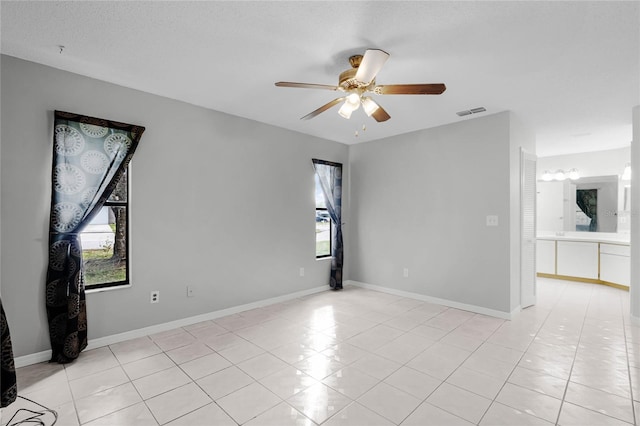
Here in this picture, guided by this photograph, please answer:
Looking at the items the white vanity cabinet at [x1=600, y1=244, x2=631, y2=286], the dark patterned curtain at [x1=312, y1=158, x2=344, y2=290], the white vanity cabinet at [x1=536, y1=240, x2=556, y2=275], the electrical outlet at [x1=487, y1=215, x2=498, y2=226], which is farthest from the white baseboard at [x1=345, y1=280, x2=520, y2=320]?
the white vanity cabinet at [x1=536, y1=240, x2=556, y2=275]

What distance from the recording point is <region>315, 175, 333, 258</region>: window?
511 cm

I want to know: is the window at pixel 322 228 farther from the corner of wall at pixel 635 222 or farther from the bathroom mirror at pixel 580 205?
the bathroom mirror at pixel 580 205

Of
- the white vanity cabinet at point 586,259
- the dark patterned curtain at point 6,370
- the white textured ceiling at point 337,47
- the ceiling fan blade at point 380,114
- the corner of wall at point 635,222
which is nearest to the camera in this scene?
the dark patterned curtain at point 6,370

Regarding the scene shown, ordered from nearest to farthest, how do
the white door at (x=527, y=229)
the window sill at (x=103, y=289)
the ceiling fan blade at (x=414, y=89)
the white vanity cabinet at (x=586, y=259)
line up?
the ceiling fan blade at (x=414, y=89) < the window sill at (x=103, y=289) < the white door at (x=527, y=229) < the white vanity cabinet at (x=586, y=259)

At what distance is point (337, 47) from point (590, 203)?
6296 mm

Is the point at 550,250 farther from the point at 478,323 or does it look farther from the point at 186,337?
the point at 186,337

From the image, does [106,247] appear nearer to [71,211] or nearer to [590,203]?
[71,211]

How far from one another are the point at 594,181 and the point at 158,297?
7.41m

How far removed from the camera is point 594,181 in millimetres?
5883

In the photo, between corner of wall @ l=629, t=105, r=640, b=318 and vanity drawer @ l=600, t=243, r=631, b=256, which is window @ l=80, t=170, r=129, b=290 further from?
vanity drawer @ l=600, t=243, r=631, b=256

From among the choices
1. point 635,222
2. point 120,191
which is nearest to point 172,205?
point 120,191

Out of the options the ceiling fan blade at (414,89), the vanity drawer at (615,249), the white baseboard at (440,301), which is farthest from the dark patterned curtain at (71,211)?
the vanity drawer at (615,249)

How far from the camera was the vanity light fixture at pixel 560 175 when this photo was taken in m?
6.04

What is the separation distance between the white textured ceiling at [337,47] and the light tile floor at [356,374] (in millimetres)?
2478
